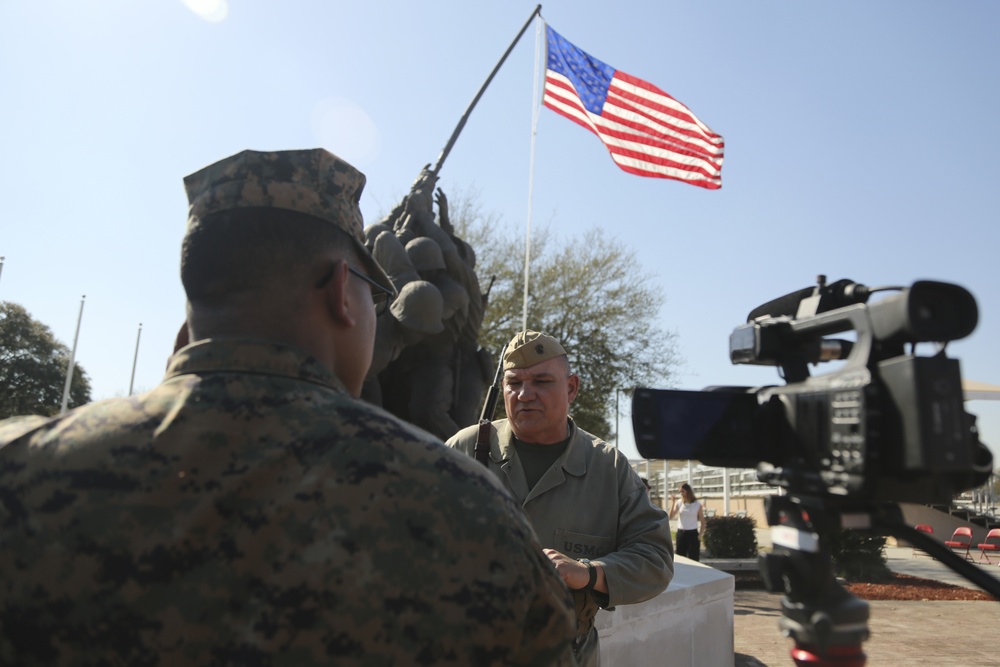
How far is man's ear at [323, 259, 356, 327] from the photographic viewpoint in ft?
4.99

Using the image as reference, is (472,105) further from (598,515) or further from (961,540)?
(961,540)

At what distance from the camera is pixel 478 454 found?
286 centimetres

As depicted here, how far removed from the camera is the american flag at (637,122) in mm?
11102

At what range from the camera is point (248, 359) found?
1399mm

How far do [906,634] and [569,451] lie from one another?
8.02 metres

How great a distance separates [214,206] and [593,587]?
5.37ft

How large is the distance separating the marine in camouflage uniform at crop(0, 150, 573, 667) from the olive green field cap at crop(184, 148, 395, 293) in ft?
1.00

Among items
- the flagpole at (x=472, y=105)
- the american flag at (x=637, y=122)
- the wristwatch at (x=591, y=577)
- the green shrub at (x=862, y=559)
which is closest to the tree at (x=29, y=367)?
the flagpole at (x=472, y=105)

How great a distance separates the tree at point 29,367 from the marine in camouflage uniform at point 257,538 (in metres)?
28.1

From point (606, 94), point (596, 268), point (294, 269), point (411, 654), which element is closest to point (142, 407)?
point (294, 269)

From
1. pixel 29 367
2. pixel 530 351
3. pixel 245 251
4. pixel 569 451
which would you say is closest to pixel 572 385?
pixel 530 351

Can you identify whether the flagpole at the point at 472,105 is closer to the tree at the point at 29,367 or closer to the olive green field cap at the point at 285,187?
the olive green field cap at the point at 285,187

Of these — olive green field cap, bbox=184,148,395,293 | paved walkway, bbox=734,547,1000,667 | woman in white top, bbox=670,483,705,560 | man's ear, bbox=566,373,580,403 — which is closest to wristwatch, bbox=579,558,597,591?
man's ear, bbox=566,373,580,403

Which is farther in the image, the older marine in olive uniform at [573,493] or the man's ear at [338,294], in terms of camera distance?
the older marine in olive uniform at [573,493]
